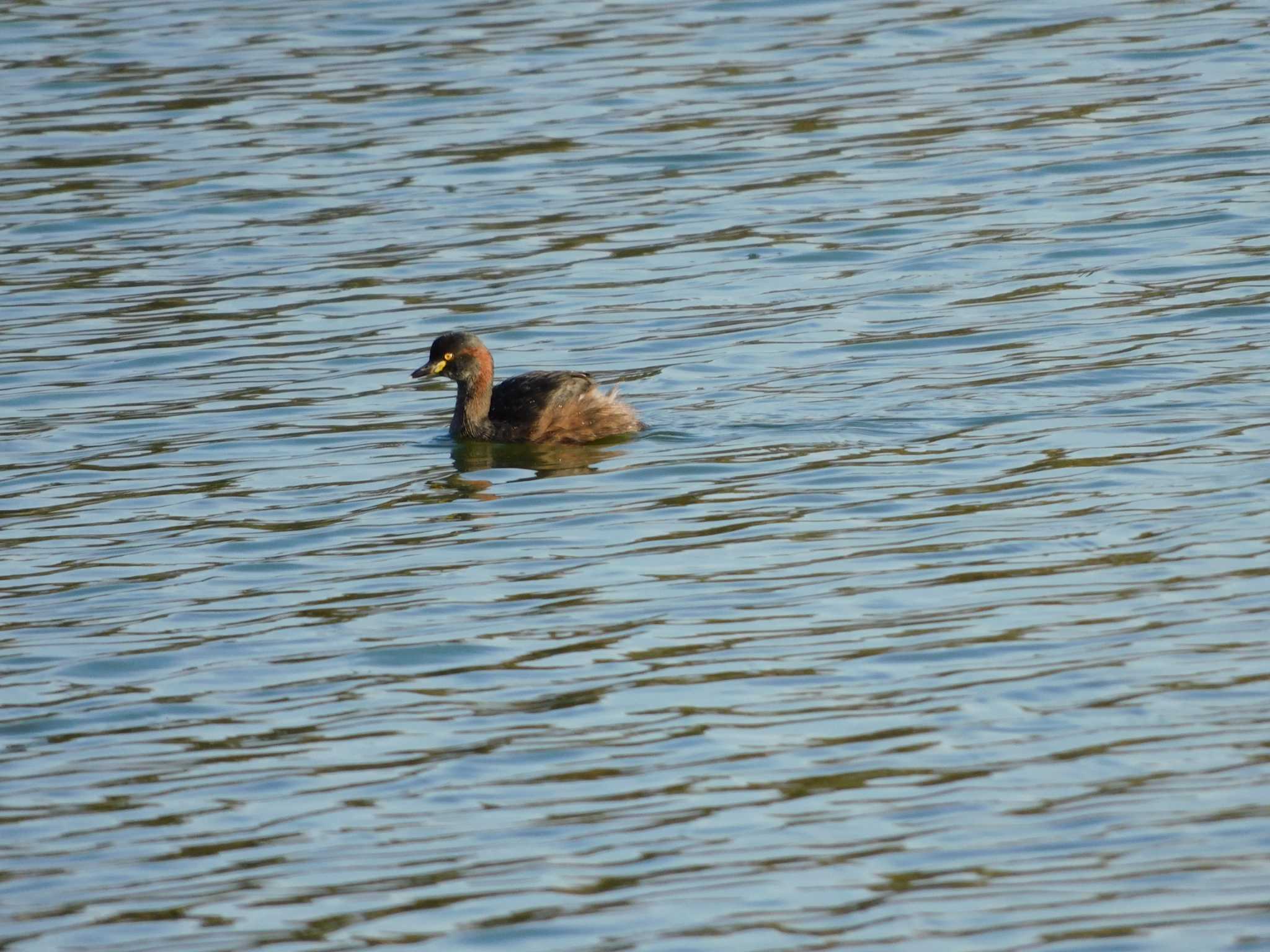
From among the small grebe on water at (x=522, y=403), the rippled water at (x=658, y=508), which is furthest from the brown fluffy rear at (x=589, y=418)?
the rippled water at (x=658, y=508)

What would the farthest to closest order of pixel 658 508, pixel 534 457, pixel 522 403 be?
pixel 534 457
pixel 522 403
pixel 658 508

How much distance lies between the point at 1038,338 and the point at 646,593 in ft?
15.0

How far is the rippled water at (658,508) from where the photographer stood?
21.4ft

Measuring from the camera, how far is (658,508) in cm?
1041

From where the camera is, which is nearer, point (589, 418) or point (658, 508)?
point (658, 508)

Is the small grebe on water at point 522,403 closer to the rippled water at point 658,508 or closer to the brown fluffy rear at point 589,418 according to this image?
the brown fluffy rear at point 589,418

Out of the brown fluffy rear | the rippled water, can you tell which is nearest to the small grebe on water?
the brown fluffy rear

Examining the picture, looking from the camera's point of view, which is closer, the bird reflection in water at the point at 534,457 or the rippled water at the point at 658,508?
the rippled water at the point at 658,508

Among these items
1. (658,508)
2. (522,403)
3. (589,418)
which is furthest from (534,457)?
(658,508)

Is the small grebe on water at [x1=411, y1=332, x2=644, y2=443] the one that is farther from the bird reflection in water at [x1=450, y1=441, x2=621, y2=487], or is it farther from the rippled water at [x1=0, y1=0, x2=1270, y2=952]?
the rippled water at [x1=0, y1=0, x2=1270, y2=952]

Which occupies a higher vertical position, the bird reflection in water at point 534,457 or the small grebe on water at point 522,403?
the small grebe on water at point 522,403

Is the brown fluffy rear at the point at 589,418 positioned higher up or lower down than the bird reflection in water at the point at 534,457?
higher up

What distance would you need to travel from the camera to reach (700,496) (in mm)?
10508

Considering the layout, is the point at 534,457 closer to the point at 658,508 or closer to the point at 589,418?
the point at 589,418
